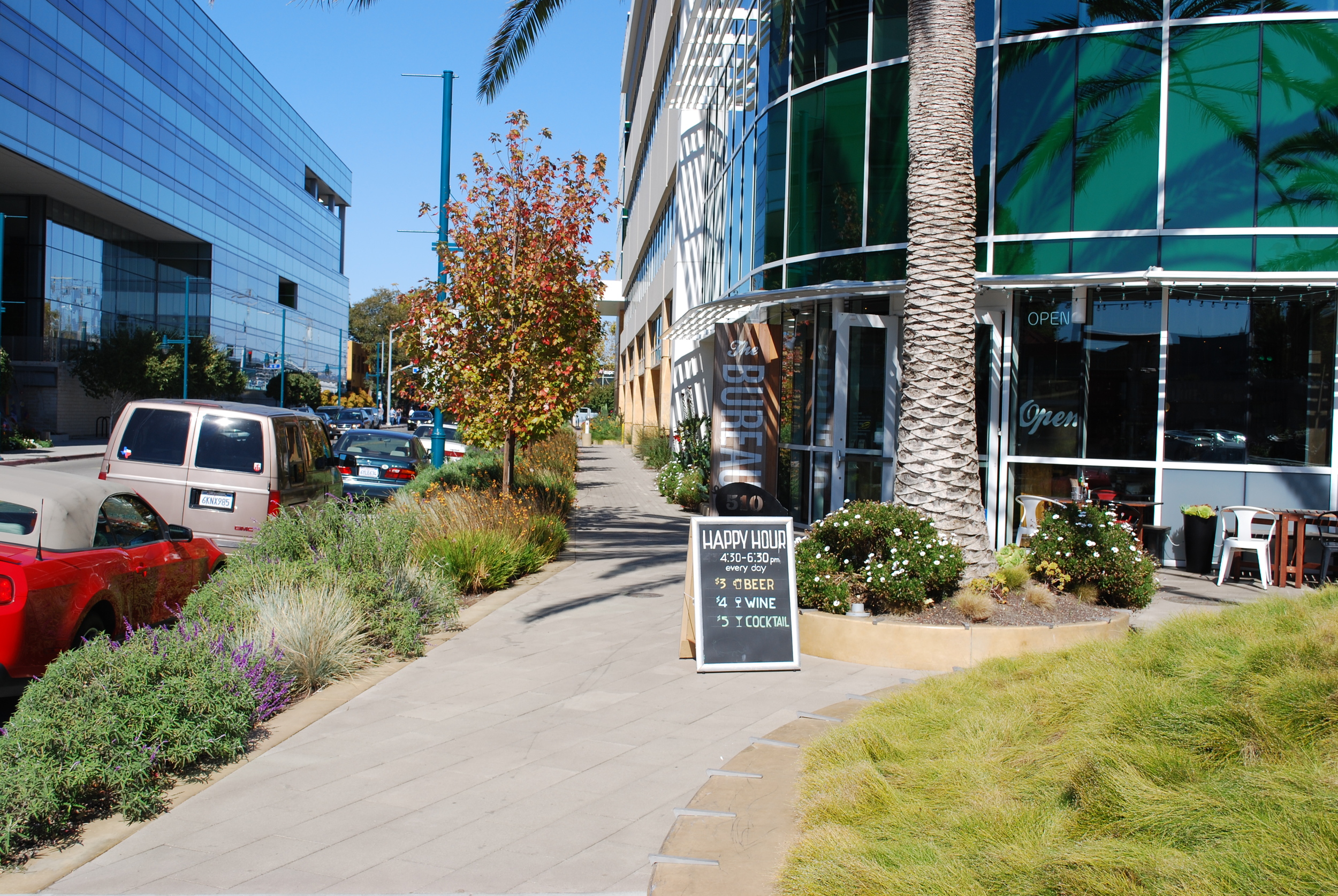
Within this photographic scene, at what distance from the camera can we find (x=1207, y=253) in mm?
12086

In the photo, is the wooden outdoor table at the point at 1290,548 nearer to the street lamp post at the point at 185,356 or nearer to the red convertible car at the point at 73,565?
the red convertible car at the point at 73,565

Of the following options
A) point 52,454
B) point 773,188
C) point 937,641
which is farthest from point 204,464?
point 52,454

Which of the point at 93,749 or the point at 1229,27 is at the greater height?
the point at 1229,27

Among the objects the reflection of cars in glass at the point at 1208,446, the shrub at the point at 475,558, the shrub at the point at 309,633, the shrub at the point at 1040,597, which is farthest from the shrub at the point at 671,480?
the shrub at the point at 309,633

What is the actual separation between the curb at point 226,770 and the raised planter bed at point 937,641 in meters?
3.23

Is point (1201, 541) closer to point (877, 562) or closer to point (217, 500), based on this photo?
point (877, 562)

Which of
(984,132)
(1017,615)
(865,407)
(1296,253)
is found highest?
(984,132)

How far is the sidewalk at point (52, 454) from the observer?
3033 cm

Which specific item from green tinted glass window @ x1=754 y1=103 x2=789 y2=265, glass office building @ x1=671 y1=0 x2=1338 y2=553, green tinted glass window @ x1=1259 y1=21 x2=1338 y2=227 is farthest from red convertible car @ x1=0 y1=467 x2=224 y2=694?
green tinted glass window @ x1=1259 y1=21 x2=1338 y2=227

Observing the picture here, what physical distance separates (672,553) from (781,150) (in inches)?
255

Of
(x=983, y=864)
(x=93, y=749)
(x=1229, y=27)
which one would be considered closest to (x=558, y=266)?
(x=1229, y=27)

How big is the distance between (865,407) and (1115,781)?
10.2 metres

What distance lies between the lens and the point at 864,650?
7.49 metres

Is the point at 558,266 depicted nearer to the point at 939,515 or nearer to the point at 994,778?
the point at 939,515
